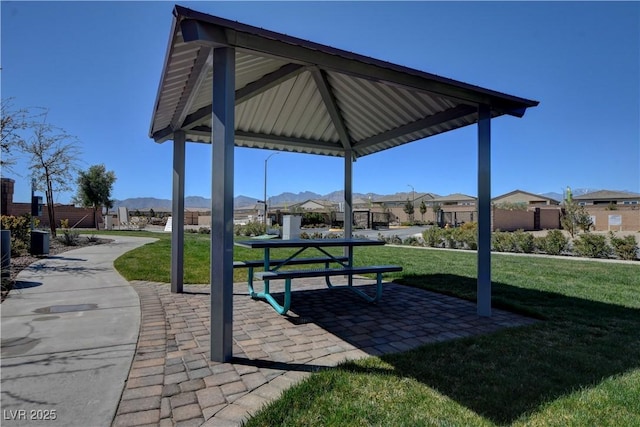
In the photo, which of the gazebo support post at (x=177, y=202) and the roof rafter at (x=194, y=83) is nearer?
the roof rafter at (x=194, y=83)

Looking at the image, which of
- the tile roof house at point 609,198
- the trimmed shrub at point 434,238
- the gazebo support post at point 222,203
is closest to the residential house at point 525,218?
the trimmed shrub at point 434,238

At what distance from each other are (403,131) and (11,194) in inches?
667

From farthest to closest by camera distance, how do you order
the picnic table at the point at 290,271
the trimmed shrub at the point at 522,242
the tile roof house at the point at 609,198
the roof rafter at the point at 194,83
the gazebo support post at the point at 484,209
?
the tile roof house at the point at 609,198 < the trimmed shrub at the point at 522,242 < the gazebo support post at the point at 484,209 < the picnic table at the point at 290,271 < the roof rafter at the point at 194,83

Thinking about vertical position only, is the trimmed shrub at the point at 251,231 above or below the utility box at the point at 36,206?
below

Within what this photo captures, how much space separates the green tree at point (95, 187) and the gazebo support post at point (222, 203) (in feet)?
112

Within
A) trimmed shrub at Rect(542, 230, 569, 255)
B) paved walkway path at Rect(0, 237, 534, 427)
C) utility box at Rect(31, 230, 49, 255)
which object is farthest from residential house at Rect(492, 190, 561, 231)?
utility box at Rect(31, 230, 49, 255)

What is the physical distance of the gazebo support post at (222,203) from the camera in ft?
10.6

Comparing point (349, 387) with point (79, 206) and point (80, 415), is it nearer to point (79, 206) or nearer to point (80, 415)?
point (80, 415)

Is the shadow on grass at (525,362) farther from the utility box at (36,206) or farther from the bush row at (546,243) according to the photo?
the utility box at (36,206)

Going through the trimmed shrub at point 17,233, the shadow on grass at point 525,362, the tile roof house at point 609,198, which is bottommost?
the shadow on grass at point 525,362

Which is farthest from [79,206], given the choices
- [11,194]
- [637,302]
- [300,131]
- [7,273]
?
[637,302]

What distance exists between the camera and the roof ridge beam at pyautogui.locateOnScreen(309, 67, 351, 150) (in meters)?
5.63

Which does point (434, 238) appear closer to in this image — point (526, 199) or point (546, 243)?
point (546, 243)

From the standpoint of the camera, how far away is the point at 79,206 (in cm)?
3453
